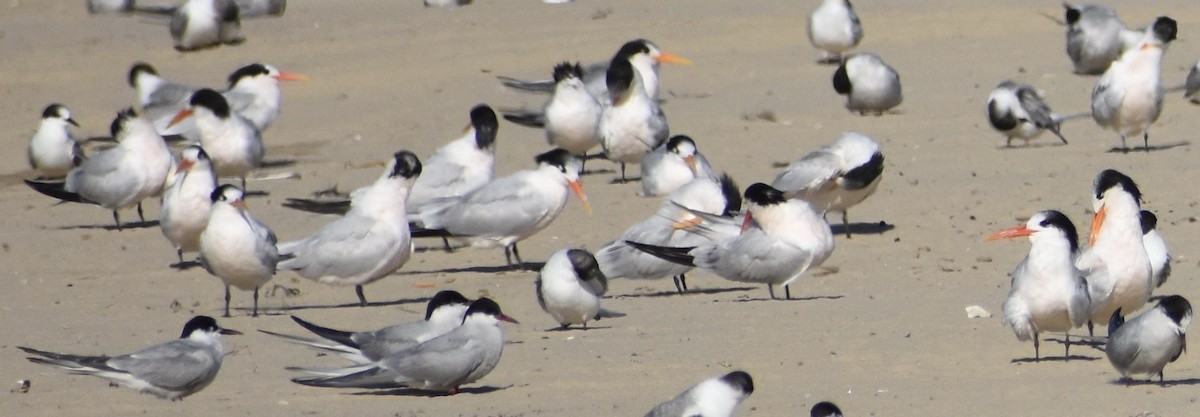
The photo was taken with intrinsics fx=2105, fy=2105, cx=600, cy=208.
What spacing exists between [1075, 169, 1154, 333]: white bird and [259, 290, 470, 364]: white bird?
2082 millimetres

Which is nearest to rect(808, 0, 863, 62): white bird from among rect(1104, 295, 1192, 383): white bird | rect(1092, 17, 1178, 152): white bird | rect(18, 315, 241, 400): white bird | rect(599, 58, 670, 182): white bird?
rect(599, 58, 670, 182): white bird

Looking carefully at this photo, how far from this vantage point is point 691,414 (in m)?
5.50

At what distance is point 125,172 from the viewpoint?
10766 millimetres

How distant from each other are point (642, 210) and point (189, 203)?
7.70 feet

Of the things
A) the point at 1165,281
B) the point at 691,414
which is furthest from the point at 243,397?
the point at 1165,281

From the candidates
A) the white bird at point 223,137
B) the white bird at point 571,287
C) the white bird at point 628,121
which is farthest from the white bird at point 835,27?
the white bird at point 571,287

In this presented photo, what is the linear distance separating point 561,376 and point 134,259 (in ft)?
12.5

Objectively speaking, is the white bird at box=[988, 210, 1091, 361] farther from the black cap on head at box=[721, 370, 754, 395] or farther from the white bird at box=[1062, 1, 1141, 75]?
the white bird at box=[1062, 1, 1141, 75]

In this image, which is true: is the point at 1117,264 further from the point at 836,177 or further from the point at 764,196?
the point at 836,177

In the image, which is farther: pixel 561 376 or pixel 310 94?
pixel 310 94

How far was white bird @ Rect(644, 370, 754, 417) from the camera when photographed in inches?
217

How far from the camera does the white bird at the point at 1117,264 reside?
6.98 meters

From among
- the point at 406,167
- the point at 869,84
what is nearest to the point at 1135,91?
the point at 869,84

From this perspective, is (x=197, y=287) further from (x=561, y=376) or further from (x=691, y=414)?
(x=691, y=414)
